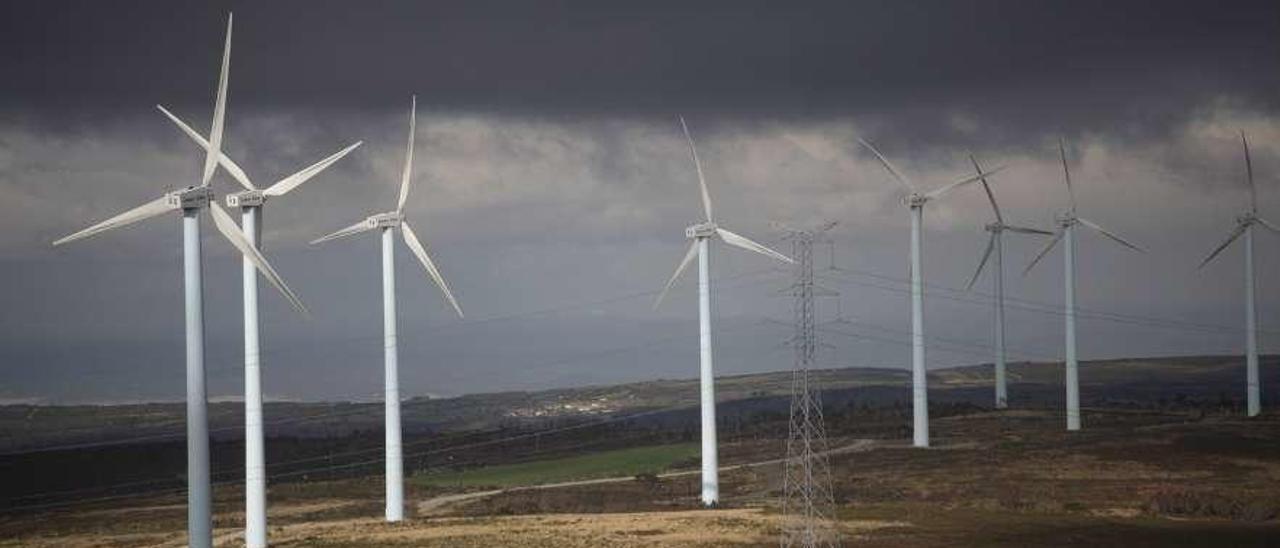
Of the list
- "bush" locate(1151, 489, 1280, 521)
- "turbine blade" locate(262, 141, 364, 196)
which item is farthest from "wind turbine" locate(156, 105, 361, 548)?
"bush" locate(1151, 489, 1280, 521)

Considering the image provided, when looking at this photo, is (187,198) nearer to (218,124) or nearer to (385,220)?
(218,124)

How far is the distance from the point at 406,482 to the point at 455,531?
2646 inches

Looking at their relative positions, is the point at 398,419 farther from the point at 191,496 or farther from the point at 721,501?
the point at 191,496

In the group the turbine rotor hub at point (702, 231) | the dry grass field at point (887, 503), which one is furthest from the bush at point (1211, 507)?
the turbine rotor hub at point (702, 231)

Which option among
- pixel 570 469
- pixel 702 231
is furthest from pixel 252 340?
pixel 570 469

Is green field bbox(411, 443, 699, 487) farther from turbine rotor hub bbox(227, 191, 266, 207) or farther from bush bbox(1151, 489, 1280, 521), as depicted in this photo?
turbine rotor hub bbox(227, 191, 266, 207)

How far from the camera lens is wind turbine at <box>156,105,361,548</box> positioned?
284 feet

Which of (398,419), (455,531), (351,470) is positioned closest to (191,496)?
(455,531)

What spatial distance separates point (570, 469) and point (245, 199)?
289 ft

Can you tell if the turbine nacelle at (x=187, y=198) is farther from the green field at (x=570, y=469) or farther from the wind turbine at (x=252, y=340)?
the green field at (x=570, y=469)

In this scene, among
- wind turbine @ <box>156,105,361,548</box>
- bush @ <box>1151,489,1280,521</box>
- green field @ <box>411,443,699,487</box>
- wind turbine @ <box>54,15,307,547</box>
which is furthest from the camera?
green field @ <box>411,443,699,487</box>

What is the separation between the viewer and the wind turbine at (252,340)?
86.5 metres

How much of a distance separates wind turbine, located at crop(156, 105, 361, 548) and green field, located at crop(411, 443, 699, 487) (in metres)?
62.3

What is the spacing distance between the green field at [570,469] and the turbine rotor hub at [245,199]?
6859 centimetres
